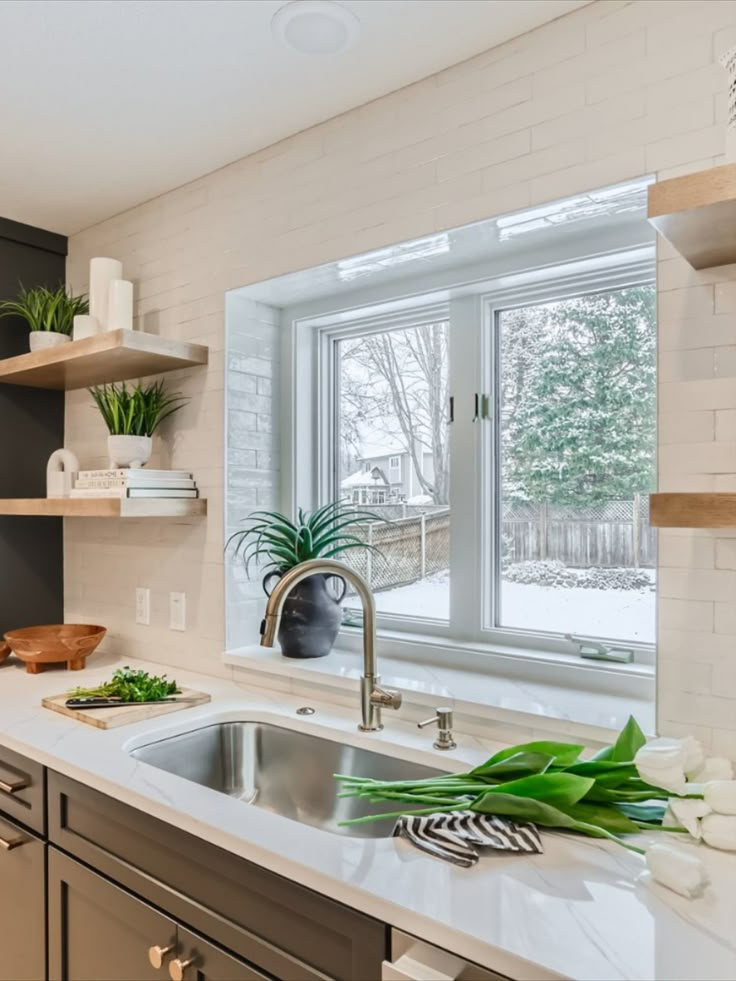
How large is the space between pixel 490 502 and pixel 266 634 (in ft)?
2.54

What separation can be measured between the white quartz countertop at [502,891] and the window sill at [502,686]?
0.49ft

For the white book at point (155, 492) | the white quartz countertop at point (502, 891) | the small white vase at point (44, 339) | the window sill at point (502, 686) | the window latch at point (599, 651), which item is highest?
the small white vase at point (44, 339)

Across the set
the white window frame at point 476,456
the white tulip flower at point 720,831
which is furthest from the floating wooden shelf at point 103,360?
the white tulip flower at point 720,831

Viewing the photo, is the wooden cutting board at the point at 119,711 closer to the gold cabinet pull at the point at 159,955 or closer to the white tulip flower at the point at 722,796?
the gold cabinet pull at the point at 159,955

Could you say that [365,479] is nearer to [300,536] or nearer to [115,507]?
[300,536]

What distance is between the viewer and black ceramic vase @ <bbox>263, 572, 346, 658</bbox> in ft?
6.83

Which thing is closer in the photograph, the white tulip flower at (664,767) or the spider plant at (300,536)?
the white tulip flower at (664,767)

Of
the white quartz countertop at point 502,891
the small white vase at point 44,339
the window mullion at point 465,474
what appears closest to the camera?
the white quartz countertop at point 502,891

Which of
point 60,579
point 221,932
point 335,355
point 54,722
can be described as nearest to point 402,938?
point 221,932

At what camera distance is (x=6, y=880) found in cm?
Result: 169

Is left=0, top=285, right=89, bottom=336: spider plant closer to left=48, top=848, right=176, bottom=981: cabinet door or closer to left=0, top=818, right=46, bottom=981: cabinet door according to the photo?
left=0, top=818, right=46, bottom=981: cabinet door

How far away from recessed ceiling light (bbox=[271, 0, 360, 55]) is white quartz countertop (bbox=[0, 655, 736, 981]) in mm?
1513

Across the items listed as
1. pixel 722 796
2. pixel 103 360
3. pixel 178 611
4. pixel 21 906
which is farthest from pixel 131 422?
pixel 722 796

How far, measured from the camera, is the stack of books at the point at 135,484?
6.82 ft
